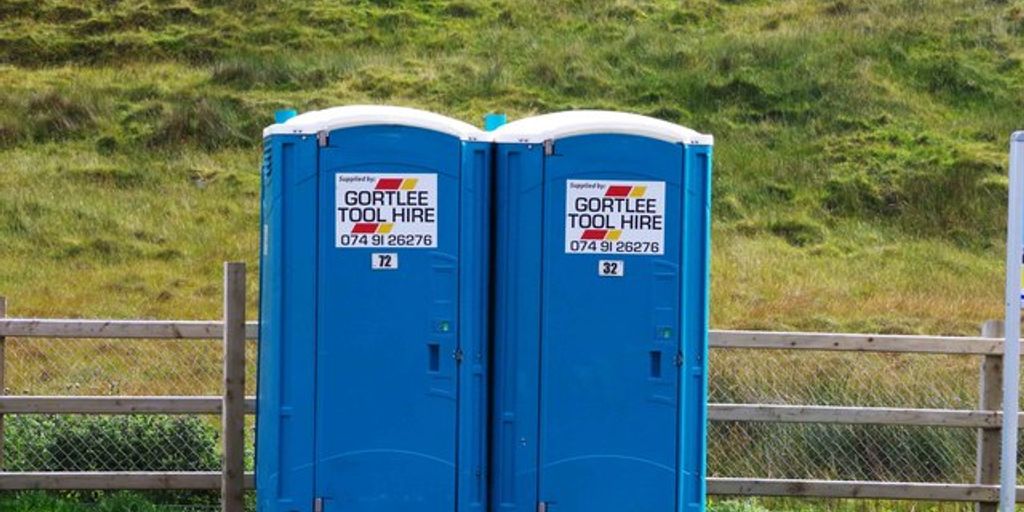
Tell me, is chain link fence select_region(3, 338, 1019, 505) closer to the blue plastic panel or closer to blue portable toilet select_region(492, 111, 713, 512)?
the blue plastic panel

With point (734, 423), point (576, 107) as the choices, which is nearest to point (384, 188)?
point (734, 423)

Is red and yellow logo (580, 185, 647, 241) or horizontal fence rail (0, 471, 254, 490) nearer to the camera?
red and yellow logo (580, 185, 647, 241)

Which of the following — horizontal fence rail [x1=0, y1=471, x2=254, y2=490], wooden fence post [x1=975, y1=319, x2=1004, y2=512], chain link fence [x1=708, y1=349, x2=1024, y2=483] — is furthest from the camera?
chain link fence [x1=708, y1=349, x2=1024, y2=483]

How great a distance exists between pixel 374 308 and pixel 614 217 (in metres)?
1.19

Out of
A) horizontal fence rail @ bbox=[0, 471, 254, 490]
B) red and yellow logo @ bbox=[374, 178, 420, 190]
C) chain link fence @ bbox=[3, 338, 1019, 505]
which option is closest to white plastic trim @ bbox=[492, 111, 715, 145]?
red and yellow logo @ bbox=[374, 178, 420, 190]

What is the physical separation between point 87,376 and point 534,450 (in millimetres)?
5514

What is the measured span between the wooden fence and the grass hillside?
867cm

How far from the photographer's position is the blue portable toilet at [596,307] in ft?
23.5

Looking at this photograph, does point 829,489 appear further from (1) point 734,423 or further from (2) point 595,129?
(2) point 595,129

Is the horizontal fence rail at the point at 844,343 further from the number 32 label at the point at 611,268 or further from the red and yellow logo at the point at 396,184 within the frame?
the red and yellow logo at the point at 396,184

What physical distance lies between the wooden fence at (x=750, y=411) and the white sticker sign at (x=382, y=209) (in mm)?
1419

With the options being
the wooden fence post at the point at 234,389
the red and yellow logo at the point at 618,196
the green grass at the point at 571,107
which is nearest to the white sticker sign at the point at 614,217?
the red and yellow logo at the point at 618,196

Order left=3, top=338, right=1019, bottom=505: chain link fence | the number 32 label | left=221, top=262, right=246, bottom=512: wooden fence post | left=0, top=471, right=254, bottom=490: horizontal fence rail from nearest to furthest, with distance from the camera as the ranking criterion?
Answer: the number 32 label → left=221, top=262, right=246, bottom=512: wooden fence post → left=0, top=471, right=254, bottom=490: horizontal fence rail → left=3, top=338, right=1019, bottom=505: chain link fence

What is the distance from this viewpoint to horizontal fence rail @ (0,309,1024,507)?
865 cm
